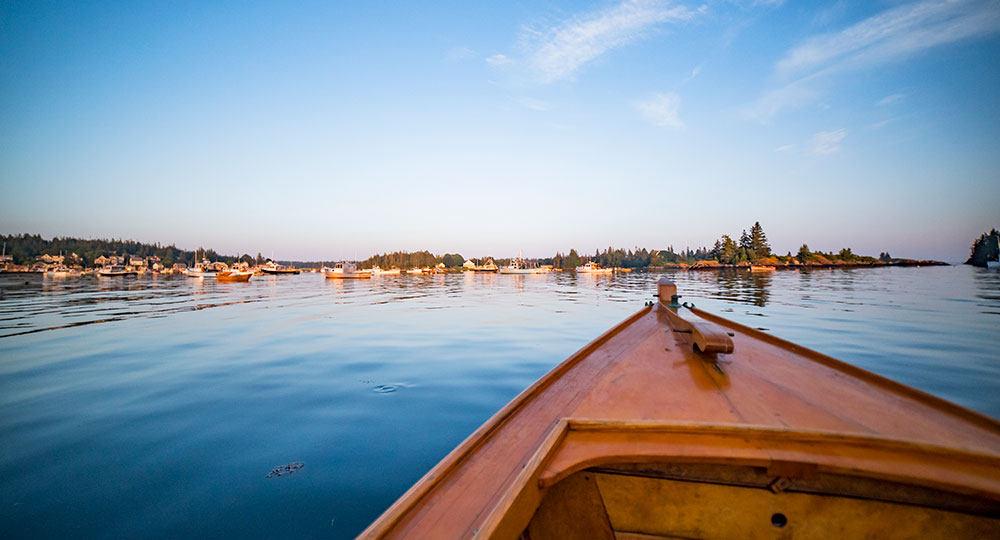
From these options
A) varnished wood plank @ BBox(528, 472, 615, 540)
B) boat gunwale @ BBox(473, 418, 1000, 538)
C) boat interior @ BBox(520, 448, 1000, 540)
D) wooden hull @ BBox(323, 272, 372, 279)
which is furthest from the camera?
wooden hull @ BBox(323, 272, 372, 279)

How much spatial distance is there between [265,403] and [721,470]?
6.33 metres

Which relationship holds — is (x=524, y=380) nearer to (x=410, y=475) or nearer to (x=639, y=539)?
(x=410, y=475)

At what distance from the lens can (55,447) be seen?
4344 millimetres

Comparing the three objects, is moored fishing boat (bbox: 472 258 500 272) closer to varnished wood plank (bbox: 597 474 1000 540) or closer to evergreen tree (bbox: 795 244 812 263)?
evergreen tree (bbox: 795 244 812 263)

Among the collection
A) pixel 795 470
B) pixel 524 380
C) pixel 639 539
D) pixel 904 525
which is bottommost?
pixel 524 380

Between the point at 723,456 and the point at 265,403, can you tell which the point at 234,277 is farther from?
the point at 723,456

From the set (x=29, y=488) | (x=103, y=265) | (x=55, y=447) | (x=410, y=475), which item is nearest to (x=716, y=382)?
(x=410, y=475)

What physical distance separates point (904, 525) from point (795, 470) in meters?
0.71

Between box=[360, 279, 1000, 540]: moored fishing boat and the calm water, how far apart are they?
1822 mm

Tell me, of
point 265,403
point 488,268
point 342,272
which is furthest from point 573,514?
point 488,268

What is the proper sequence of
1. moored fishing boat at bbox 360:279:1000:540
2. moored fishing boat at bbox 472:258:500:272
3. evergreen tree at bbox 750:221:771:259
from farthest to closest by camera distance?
moored fishing boat at bbox 472:258:500:272 → evergreen tree at bbox 750:221:771:259 → moored fishing boat at bbox 360:279:1000:540

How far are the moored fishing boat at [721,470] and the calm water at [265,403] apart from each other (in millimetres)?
1822

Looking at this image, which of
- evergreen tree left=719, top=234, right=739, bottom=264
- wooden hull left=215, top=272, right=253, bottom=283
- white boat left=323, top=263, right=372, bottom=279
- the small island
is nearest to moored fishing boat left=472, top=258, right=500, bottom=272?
the small island

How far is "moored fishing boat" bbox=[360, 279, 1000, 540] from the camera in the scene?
5.86 feet
